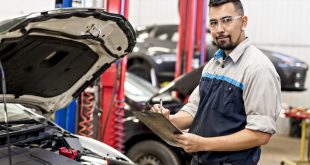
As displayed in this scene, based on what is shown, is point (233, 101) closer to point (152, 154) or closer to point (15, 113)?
point (15, 113)

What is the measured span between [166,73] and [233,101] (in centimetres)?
733

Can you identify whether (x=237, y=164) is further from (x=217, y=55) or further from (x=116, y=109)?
(x=116, y=109)

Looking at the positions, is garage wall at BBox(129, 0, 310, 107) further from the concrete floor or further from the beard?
the beard

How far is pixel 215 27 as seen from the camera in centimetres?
245

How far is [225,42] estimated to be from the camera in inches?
96.3

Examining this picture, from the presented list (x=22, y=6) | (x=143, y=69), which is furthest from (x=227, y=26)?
(x=143, y=69)

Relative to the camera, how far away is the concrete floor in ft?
24.3

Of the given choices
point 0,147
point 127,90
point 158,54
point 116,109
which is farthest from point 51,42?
point 158,54

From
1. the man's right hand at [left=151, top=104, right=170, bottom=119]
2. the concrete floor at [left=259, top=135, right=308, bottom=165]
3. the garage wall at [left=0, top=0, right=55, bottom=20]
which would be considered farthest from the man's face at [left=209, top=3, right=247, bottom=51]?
the concrete floor at [left=259, top=135, right=308, bottom=165]

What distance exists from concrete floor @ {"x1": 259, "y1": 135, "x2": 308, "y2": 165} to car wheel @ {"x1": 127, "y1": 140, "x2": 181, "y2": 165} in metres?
2.63

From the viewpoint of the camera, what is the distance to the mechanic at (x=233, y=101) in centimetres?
229

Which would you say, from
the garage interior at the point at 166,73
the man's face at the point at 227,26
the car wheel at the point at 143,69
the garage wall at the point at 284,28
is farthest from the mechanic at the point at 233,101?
the garage wall at the point at 284,28

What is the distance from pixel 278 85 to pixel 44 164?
130 centimetres

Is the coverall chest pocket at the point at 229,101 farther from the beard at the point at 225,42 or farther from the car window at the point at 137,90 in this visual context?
the car window at the point at 137,90
